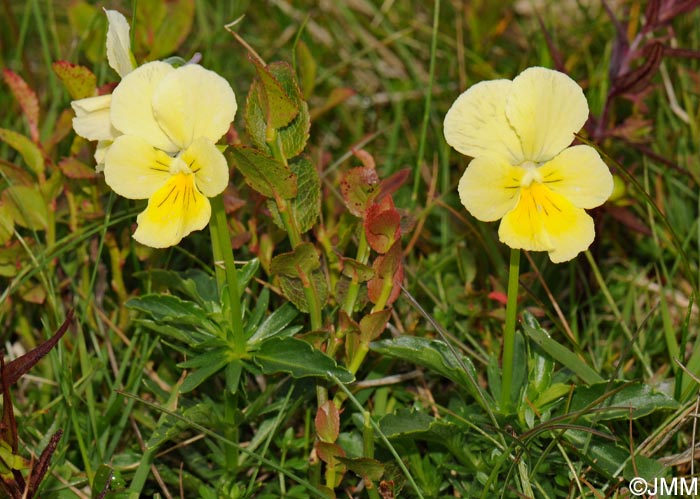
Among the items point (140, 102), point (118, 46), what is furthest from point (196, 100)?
point (118, 46)

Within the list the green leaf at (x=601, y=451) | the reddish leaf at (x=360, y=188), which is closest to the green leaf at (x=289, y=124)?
the reddish leaf at (x=360, y=188)

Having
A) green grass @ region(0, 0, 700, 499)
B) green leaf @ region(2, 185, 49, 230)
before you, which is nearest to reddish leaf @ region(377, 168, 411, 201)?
green grass @ region(0, 0, 700, 499)

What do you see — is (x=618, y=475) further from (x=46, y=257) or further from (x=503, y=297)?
(x=46, y=257)

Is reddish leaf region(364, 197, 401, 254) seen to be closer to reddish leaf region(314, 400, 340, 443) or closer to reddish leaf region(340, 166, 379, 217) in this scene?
reddish leaf region(340, 166, 379, 217)

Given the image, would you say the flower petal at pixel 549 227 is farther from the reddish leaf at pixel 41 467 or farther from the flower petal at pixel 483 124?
the reddish leaf at pixel 41 467

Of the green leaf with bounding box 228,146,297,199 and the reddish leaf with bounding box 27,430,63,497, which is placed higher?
the green leaf with bounding box 228,146,297,199
